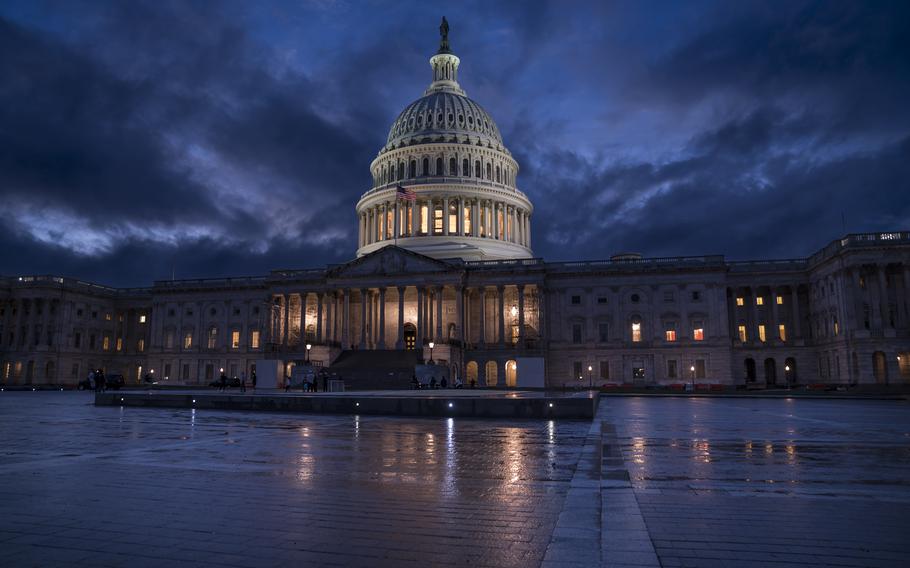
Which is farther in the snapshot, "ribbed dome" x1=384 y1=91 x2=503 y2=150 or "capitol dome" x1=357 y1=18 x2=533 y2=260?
"ribbed dome" x1=384 y1=91 x2=503 y2=150

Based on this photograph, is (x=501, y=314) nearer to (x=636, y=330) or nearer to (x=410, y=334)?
(x=410, y=334)

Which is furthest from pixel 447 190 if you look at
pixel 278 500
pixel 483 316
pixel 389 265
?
pixel 278 500

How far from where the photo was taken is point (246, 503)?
373 inches

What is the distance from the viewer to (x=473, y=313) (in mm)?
87938

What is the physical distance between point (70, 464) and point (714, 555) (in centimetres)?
1240

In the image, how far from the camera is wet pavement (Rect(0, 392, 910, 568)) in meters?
6.83

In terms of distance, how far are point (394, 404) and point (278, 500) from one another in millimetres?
23165

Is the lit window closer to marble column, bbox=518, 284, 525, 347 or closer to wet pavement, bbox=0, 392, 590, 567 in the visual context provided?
marble column, bbox=518, 284, 525, 347

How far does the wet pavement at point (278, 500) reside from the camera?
6902 mm

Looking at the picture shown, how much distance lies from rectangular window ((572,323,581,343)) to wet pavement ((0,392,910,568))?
66.7 m

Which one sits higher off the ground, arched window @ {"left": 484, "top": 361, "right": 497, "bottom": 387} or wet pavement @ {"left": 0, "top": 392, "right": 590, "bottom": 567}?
arched window @ {"left": 484, "top": 361, "right": 497, "bottom": 387}

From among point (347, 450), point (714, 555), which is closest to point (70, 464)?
point (347, 450)

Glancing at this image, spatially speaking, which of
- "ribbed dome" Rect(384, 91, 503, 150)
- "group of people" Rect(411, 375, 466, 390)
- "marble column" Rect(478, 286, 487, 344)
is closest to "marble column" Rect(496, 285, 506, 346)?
"marble column" Rect(478, 286, 487, 344)

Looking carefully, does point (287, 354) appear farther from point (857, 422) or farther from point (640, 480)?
point (640, 480)
